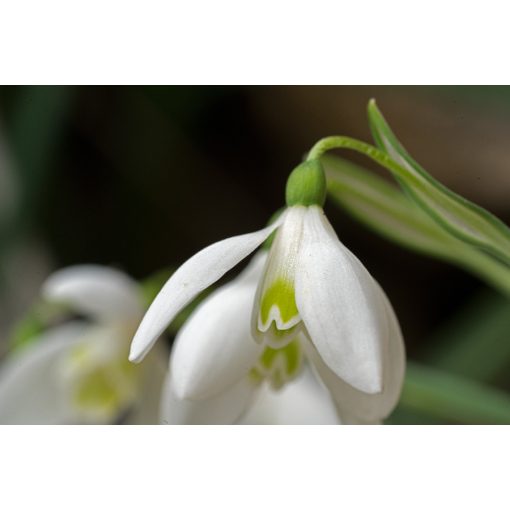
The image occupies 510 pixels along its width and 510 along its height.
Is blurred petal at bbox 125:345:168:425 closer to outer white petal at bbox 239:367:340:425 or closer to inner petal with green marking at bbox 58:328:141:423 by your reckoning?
inner petal with green marking at bbox 58:328:141:423

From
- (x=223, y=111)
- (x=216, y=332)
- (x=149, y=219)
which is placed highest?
(x=223, y=111)

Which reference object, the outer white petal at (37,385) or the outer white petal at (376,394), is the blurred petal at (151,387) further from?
the outer white petal at (376,394)

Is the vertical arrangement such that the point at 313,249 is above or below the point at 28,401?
above

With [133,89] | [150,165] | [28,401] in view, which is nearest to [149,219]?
[150,165]

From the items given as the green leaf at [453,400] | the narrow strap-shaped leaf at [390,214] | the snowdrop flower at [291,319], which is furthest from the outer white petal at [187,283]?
the green leaf at [453,400]

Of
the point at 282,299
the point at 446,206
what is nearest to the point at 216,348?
the point at 282,299

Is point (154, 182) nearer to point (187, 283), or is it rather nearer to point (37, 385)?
point (37, 385)

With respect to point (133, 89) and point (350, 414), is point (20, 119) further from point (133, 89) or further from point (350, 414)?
point (350, 414)

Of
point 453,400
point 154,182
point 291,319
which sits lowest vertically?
point 453,400
